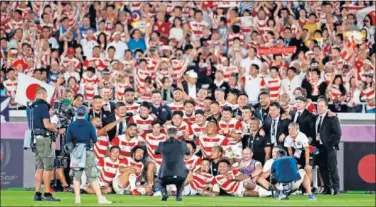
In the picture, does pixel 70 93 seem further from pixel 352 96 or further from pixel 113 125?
pixel 352 96

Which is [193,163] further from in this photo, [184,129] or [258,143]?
[258,143]

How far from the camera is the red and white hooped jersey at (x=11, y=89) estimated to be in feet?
109

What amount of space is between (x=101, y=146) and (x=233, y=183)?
312cm

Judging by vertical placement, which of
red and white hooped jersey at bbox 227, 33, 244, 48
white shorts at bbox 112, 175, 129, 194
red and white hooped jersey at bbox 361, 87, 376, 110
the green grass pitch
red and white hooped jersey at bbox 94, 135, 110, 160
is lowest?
the green grass pitch

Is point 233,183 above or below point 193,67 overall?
below

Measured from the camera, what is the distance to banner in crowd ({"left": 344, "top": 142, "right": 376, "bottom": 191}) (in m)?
31.3

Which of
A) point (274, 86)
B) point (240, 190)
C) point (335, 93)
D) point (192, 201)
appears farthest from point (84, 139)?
point (335, 93)

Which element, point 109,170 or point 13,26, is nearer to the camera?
point 109,170

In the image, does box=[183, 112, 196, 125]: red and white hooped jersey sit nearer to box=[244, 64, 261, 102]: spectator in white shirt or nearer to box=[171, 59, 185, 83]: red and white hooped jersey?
box=[244, 64, 261, 102]: spectator in white shirt

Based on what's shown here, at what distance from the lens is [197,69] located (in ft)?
111

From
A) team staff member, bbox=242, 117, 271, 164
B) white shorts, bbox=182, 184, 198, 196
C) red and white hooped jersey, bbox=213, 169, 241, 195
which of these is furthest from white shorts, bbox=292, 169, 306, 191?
white shorts, bbox=182, 184, 198, 196

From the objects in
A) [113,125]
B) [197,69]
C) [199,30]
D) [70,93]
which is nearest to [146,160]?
[113,125]

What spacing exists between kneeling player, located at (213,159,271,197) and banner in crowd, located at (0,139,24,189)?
526 centimetres

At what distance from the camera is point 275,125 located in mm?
29281
